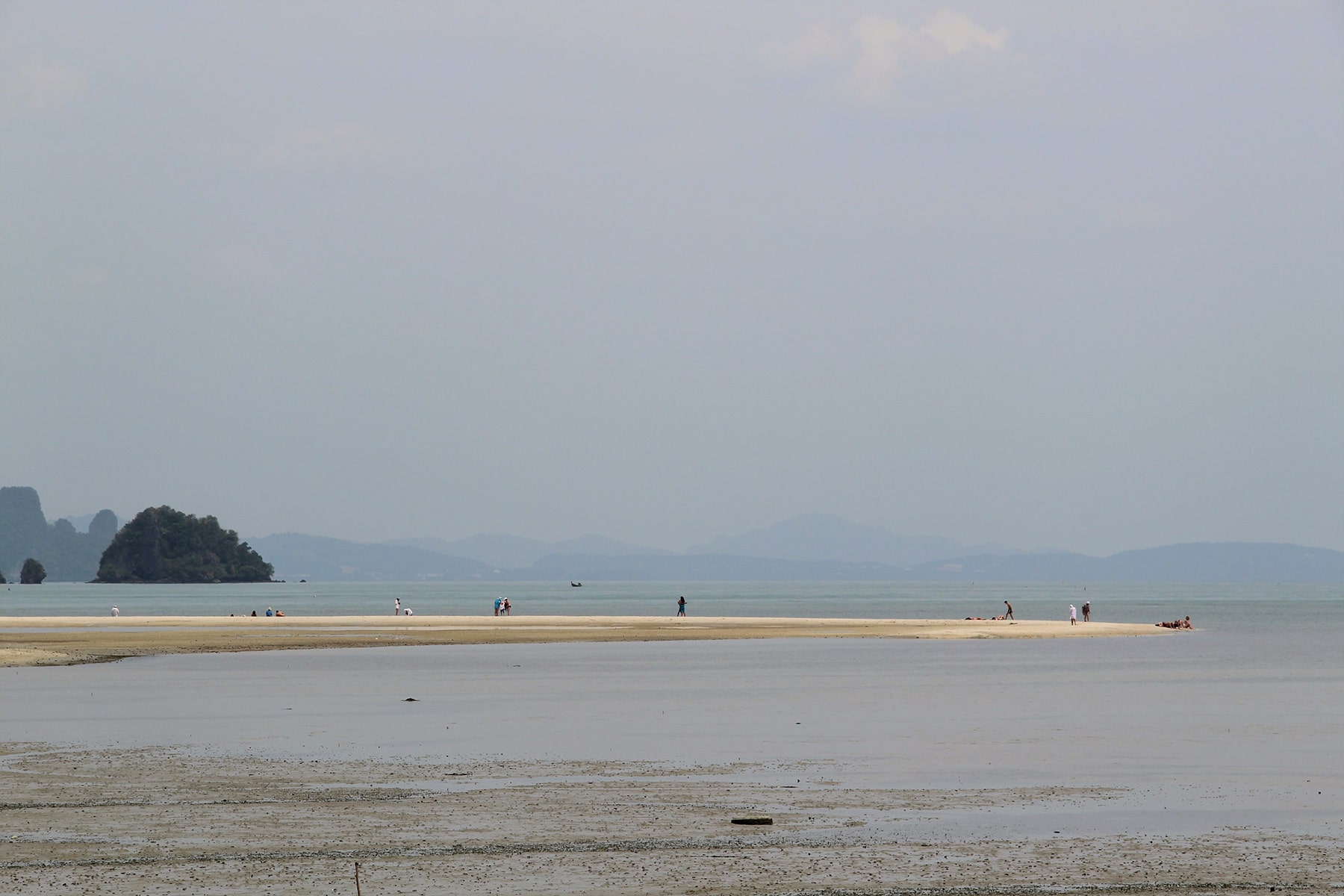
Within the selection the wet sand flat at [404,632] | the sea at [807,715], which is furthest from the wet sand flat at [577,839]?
the wet sand flat at [404,632]

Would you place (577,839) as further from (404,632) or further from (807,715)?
(404,632)

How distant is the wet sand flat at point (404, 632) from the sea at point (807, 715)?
556 cm

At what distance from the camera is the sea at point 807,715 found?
23.8 meters

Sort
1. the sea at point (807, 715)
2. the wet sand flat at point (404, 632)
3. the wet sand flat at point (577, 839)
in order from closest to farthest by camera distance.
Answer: the wet sand flat at point (577, 839) < the sea at point (807, 715) < the wet sand flat at point (404, 632)

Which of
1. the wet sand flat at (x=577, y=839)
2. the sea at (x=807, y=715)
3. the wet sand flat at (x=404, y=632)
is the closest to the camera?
the wet sand flat at (x=577, y=839)

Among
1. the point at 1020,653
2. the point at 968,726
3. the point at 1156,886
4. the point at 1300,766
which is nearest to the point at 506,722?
the point at 968,726

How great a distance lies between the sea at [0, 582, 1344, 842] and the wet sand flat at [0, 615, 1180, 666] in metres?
5.56

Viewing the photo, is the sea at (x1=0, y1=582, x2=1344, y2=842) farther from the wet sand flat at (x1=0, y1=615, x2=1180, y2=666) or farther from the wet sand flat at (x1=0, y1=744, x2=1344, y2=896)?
the wet sand flat at (x1=0, y1=615, x2=1180, y2=666)

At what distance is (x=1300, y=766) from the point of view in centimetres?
2528

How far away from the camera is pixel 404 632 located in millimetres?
85875

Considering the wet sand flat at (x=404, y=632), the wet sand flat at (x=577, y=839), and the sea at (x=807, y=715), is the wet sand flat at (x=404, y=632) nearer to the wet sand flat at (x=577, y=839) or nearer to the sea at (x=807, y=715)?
the sea at (x=807, y=715)

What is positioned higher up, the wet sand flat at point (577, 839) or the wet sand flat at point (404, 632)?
the wet sand flat at point (404, 632)

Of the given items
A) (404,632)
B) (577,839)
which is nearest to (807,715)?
(577,839)

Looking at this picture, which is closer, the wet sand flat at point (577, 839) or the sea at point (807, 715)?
the wet sand flat at point (577, 839)
